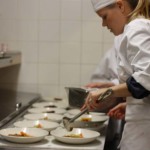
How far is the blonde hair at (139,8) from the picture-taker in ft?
4.10

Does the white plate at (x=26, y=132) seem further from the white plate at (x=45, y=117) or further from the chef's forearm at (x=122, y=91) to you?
the chef's forearm at (x=122, y=91)

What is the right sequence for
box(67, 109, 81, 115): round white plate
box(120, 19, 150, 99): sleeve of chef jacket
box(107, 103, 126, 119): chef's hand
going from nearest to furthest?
1. box(120, 19, 150, 99): sleeve of chef jacket
2. box(107, 103, 126, 119): chef's hand
3. box(67, 109, 81, 115): round white plate

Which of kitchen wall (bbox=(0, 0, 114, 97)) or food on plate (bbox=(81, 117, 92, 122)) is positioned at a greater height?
kitchen wall (bbox=(0, 0, 114, 97))

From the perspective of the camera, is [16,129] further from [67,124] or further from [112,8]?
[112,8]

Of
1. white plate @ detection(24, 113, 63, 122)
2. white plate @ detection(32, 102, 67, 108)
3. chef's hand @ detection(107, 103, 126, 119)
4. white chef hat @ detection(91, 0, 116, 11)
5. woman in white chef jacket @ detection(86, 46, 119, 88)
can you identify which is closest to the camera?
white chef hat @ detection(91, 0, 116, 11)

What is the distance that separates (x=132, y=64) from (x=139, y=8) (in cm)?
23

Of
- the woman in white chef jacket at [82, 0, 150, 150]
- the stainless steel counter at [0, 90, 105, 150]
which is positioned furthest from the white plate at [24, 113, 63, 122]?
the woman in white chef jacket at [82, 0, 150, 150]

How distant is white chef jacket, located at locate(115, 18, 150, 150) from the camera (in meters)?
1.15

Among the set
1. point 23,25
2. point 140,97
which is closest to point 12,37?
point 23,25

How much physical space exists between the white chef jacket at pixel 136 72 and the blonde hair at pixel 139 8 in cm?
5

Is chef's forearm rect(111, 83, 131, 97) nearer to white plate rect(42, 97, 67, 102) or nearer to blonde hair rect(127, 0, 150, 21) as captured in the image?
blonde hair rect(127, 0, 150, 21)

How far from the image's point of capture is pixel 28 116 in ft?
6.12

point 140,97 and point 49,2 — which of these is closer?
point 140,97

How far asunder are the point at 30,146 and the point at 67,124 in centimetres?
27
